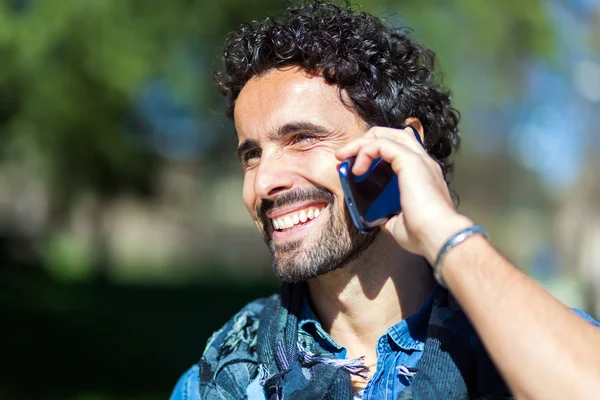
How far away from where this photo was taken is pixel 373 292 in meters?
2.22

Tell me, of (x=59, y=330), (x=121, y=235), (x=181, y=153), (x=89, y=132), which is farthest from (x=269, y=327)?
(x=121, y=235)

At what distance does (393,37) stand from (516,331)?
1340 mm

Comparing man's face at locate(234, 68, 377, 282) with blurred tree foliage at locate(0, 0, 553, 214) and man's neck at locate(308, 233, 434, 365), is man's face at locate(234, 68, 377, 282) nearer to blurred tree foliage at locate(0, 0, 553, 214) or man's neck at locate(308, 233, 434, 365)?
man's neck at locate(308, 233, 434, 365)

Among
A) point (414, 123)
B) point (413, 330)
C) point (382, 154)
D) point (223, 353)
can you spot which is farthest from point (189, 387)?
point (414, 123)

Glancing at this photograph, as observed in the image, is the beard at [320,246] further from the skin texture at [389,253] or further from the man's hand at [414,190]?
the man's hand at [414,190]

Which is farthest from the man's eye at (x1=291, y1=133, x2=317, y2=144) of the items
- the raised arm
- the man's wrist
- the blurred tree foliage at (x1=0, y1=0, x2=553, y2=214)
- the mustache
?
the blurred tree foliage at (x1=0, y1=0, x2=553, y2=214)

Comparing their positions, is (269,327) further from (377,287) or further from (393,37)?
A: (393,37)

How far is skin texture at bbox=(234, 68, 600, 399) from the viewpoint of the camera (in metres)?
1.48

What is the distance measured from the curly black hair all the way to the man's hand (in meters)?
0.41

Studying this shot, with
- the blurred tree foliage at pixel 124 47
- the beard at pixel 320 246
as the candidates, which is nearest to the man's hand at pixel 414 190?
the beard at pixel 320 246

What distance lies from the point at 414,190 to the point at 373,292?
24.3 inches

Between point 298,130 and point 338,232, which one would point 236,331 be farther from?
point 298,130

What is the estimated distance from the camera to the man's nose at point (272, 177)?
211 cm

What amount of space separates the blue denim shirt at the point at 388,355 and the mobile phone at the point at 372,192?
0.38m
